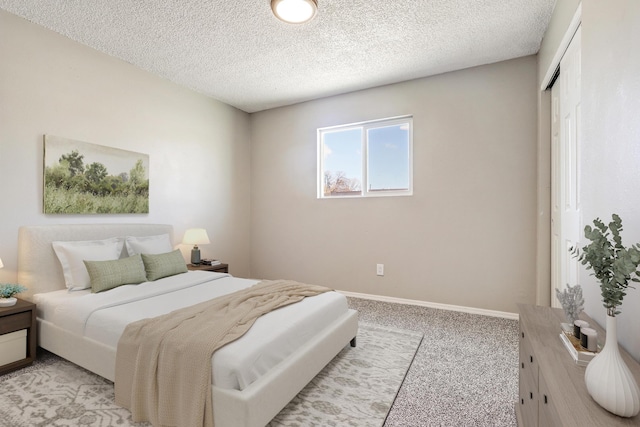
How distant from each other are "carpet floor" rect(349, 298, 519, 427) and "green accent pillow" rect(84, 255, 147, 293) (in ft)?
7.13

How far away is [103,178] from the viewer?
9.95 ft

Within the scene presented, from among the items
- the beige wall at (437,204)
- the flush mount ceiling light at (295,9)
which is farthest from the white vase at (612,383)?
the beige wall at (437,204)

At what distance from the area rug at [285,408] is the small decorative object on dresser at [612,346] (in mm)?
1114

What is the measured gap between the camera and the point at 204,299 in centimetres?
227

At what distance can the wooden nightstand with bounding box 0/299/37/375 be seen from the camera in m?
2.04

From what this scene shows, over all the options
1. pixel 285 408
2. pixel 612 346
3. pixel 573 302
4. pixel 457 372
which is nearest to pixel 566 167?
pixel 573 302

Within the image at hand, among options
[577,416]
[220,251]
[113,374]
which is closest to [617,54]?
[577,416]

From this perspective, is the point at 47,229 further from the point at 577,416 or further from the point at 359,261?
the point at 577,416

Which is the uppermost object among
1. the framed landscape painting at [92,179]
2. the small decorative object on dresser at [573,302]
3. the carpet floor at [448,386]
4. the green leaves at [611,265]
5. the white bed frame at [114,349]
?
the framed landscape painting at [92,179]

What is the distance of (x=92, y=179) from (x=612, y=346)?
3.74 m

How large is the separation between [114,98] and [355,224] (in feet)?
9.98

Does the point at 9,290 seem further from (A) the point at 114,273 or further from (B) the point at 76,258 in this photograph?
(A) the point at 114,273

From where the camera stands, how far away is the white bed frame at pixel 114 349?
1390mm

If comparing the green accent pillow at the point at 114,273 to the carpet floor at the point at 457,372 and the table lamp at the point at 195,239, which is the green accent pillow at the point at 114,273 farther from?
the carpet floor at the point at 457,372
